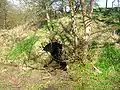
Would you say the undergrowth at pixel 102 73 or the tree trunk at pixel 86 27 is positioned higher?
the tree trunk at pixel 86 27

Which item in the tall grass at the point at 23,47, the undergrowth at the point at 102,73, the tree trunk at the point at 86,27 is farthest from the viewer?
the tall grass at the point at 23,47

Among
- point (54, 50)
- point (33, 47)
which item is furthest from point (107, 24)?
point (33, 47)

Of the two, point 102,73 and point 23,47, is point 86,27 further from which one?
point 23,47

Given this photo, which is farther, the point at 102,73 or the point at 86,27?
the point at 86,27

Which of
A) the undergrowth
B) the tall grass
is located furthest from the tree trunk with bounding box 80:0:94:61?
the tall grass

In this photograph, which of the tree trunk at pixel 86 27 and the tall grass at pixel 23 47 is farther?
the tall grass at pixel 23 47

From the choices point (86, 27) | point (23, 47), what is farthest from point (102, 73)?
point (23, 47)

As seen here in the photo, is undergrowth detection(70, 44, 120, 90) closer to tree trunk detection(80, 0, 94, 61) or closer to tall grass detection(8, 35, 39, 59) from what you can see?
tree trunk detection(80, 0, 94, 61)

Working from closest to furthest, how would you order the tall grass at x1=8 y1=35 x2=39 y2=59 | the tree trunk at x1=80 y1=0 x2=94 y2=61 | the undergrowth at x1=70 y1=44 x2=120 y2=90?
the undergrowth at x1=70 y1=44 x2=120 y2=90, the tree trunk at x1=80 y1=0 x2=94 y2=61, the tall grass at x1=8 y1=35 x2=39 y2=59

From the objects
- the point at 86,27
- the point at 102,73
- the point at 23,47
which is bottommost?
the point at 102,73

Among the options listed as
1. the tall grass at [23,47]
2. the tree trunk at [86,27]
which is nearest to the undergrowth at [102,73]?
the tree trunk at [86,27]

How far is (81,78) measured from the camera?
17641mm

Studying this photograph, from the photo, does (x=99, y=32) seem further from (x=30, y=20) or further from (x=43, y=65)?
(x=30, y=20)

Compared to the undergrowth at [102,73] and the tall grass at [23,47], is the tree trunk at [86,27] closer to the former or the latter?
the undergrowth at [102,73]
